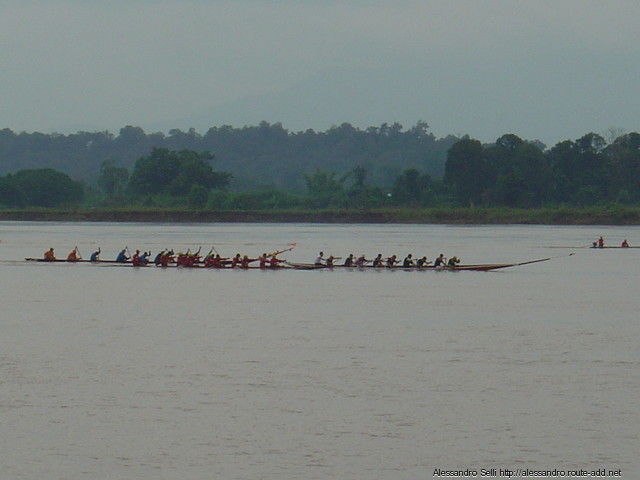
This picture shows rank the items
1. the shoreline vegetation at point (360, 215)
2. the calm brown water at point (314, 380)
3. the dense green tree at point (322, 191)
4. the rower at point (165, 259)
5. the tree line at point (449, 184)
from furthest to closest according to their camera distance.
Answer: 1. the dense green tree at point (322, 191)
2. the tree line at point (449, 184)
3. the shoreline vegetation at point (360, 215)
4. the rower at point (165, 259)
5. the calm brown water at point (314, 380)

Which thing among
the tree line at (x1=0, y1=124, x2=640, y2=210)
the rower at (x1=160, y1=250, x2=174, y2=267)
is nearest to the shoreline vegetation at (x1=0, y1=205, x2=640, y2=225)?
the tree line at (x1=0, y1=124, x2=640, y2=210)

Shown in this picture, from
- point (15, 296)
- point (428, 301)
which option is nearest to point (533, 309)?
point (428, 301)

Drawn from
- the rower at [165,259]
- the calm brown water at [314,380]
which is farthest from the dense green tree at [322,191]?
the calm brown water at [314,380]

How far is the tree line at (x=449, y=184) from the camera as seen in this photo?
108 meters

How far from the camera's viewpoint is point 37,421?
1950 cm

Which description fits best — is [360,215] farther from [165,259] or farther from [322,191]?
[165,259]

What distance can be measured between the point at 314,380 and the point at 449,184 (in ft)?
292

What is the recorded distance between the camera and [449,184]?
365 ft

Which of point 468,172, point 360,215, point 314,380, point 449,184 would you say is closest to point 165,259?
point 314,380

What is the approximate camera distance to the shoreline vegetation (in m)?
106

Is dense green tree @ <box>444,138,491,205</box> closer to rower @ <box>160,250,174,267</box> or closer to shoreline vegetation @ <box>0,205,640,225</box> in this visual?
shoreline vegetation @ <box>0,205,640,225</box>

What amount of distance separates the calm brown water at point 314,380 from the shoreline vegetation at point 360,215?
63123 mm

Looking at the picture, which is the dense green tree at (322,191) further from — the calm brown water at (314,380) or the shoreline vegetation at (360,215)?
the calm brown water at (314,380)

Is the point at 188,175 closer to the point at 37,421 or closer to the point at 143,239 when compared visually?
the point at 143,239
